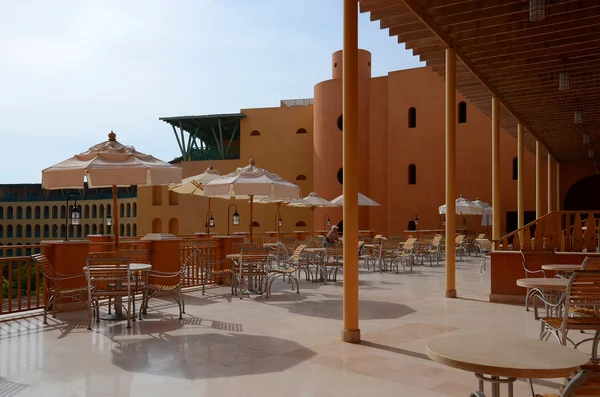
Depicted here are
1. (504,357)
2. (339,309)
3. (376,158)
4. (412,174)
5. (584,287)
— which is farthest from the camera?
(376,158)

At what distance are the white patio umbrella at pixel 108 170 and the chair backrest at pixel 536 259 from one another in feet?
17.1

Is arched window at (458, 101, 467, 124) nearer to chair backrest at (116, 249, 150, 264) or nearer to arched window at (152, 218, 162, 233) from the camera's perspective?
chair backrest at (116, 249, 150, 264)

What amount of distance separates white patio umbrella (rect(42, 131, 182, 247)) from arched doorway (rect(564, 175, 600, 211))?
64.1ft

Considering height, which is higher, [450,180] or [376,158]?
[376,158]

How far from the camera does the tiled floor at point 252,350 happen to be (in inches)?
154

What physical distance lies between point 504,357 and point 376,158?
953 inches

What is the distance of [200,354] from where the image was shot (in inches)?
193

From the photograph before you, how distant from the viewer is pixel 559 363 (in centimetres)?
221

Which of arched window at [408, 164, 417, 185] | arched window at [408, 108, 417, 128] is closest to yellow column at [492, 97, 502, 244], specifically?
arched window at [408, 164, 417, 185]

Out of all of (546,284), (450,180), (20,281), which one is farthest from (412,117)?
(20,281)

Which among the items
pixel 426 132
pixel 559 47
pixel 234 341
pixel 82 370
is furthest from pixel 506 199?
pixel 82 370

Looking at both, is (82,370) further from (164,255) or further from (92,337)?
(164,255)

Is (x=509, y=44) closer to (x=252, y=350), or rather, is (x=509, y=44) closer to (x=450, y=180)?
(x=450, y=180)

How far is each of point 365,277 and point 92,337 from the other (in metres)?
7.67
